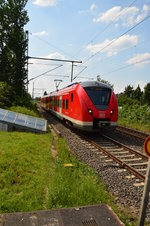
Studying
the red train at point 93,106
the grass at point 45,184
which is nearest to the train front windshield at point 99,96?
the red train at point 93,106

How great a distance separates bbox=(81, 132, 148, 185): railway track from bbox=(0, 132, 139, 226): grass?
1.33 meters

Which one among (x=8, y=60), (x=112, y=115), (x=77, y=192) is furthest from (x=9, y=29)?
(x=77, y=192)

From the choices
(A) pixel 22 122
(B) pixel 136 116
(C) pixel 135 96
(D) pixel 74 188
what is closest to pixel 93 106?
(A) pixel 22 122

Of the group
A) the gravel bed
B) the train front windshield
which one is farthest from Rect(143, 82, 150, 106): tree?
the gravel bed

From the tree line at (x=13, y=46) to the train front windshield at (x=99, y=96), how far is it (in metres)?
14.4

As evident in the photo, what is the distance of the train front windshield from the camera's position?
10.2 metres

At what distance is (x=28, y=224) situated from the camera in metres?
3.26

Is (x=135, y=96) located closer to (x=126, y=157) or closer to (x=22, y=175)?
(x=126, y=157)

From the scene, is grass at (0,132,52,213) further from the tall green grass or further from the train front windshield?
the train front windshield

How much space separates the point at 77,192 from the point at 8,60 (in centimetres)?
2238

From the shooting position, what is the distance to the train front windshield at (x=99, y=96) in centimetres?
1023

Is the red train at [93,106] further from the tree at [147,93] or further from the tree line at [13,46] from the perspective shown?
the tree at [147,93]

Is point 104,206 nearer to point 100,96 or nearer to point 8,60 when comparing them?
point 100,96

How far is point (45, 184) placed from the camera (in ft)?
16.0
